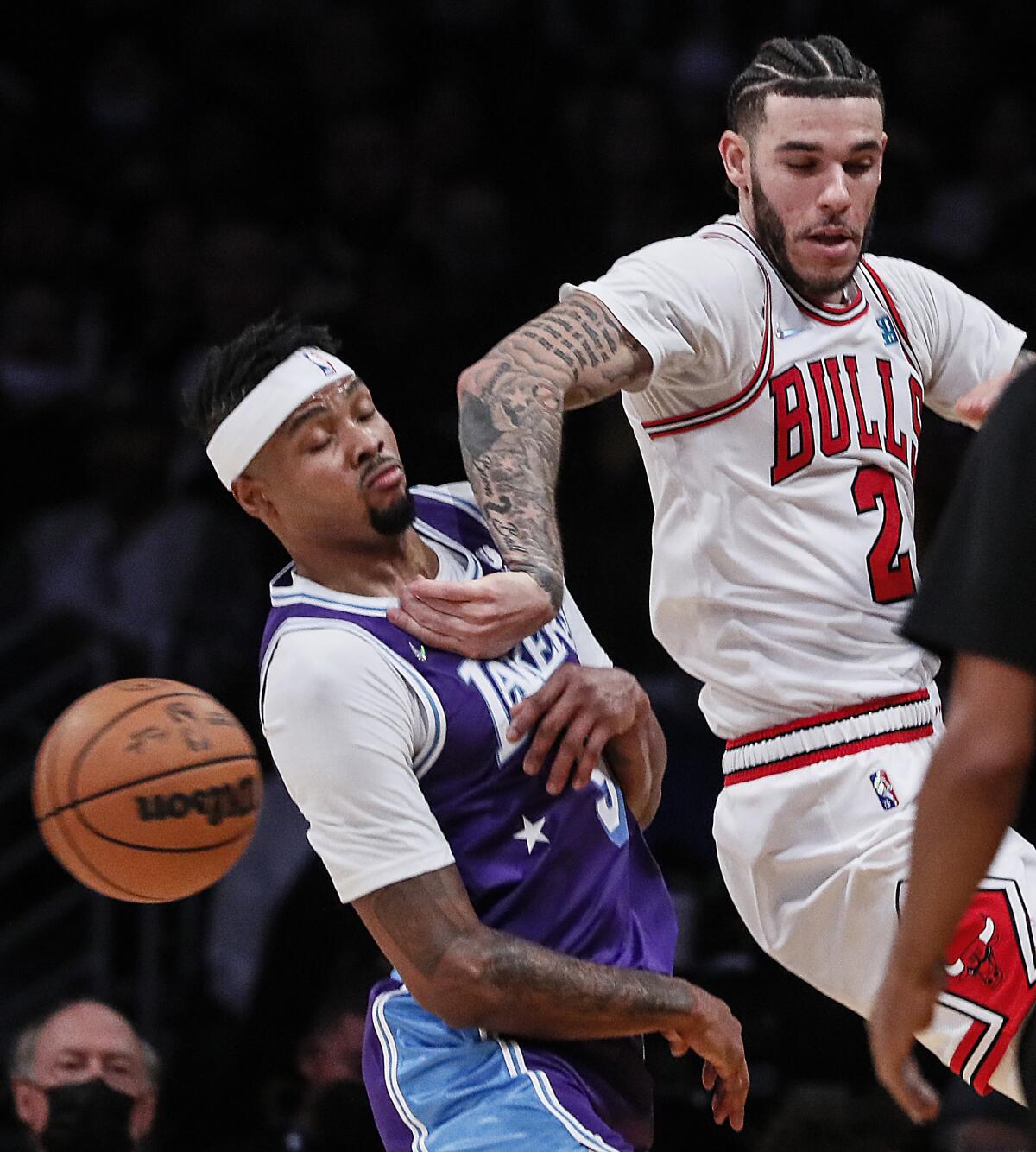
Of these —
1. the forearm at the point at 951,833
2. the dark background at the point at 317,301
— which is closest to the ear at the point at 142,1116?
the dark background at the point at 317,301

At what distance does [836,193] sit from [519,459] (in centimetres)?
89

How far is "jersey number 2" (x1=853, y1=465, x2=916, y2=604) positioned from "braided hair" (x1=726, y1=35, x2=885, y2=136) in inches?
30.4

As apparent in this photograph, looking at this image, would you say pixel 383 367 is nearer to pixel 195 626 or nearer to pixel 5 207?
pixel 195 626

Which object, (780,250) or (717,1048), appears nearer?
(717,1048)

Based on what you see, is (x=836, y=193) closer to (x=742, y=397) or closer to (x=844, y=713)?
(x=742, y=397)

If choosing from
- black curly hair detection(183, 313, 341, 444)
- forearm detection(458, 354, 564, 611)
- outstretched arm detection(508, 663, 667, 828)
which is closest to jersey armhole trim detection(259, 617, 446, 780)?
outstretched arm detection(508, 663, 667, 828)

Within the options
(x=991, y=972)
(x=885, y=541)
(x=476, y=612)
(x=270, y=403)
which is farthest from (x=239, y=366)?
(x=991, y=972)

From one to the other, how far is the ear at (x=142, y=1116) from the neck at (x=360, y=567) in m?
2.26

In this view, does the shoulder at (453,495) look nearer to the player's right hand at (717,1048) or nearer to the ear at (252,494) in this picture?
the ear at (252,494)

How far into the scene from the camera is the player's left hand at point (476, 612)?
3598 mm

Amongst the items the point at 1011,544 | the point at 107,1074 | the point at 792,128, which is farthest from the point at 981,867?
the point at 107,1074

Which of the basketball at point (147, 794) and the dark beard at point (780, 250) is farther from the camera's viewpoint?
the basketball at point (147, 794)

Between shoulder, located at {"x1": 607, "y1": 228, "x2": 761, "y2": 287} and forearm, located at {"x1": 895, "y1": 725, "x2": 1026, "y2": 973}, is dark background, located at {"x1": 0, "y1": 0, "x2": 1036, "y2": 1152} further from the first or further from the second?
forearm, located at {"x1": 895, "y1": 725, "x2": 1026, "y2": 973}

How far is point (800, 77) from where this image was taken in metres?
4.04
